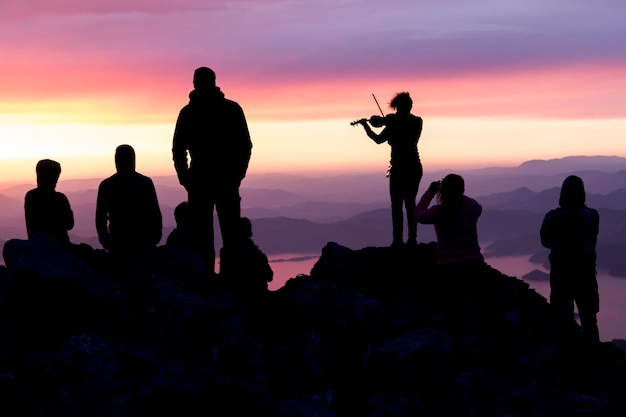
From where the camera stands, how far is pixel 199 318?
10031 millimetres

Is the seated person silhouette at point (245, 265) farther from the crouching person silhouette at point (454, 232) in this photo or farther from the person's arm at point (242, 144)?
the crouching person silhouette at point (454, 232)

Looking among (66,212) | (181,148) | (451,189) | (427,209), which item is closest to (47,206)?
(66,212)

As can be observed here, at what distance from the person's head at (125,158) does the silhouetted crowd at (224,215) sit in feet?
0.04

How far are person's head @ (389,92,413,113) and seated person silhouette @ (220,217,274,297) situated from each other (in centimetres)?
445

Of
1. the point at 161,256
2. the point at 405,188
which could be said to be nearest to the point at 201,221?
the point at 161,256

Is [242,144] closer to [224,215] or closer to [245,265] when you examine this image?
[224,215]

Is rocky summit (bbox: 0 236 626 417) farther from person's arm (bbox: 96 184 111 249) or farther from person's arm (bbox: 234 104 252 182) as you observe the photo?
person's arm (bbox: 234 104 252 182)

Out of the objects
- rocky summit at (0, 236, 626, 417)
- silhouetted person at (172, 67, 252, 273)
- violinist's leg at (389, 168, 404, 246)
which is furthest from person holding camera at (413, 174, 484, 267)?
violinist's leg at (389, 168, 404, 246)

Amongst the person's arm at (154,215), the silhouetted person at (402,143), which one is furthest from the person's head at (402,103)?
the person's arm at (154,215)

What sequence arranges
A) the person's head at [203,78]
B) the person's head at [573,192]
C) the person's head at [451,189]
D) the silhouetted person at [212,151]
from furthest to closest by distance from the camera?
the silhouetted person at [212,151]
the person's head at [203,78]
the person's head at [573,192]
the person's head at [451,189]

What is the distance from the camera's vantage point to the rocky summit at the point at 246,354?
26.3 feet

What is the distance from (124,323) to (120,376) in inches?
69.4

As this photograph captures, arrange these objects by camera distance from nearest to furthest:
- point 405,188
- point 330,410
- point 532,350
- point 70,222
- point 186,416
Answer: point 186,416 < point 330,410 < point 70,222 < point 532,350 < point 405,188

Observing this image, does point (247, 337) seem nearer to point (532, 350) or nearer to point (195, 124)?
point (195, 124)
